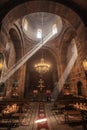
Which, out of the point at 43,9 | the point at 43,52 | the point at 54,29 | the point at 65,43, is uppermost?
the point at 54,29

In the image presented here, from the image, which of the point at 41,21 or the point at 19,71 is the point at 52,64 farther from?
the point at 41,21

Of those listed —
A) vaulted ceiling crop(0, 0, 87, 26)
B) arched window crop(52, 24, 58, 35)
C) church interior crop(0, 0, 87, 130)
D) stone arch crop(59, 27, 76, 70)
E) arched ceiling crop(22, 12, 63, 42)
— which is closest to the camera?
vaulted ceiling crop(0, 0, 87, 26)

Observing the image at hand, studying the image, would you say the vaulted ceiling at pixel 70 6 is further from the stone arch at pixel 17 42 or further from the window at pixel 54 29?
the window at pixel 54 29

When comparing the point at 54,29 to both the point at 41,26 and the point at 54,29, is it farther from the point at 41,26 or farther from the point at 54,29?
the point at 41,26

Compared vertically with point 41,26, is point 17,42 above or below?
below

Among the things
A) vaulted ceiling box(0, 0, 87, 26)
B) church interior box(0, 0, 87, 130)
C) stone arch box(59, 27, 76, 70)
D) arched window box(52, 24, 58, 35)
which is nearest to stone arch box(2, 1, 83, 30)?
church interior box(0, 0, 87, 130)

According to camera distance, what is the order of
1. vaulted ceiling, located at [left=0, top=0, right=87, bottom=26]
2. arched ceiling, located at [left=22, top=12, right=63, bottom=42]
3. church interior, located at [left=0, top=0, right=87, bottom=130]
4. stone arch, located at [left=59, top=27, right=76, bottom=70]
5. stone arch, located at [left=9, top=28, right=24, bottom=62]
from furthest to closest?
arched ceiling, located at [left=22, top=12, right=63, bottom=42]
stone arch, located at [left=59, top=27, right=76, bottom=70]
stone arch, located at [left=9, top=28, right=24, bottom=62]
church interior, located at [left=0, top=0, right=87, bottom=130]
vaulted ceiling, located at [left=0, top=0, right=87, bottom=26]

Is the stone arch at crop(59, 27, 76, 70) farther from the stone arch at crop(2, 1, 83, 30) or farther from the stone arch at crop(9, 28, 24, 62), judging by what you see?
the stone arch at crop(2, 1, 83, 30)

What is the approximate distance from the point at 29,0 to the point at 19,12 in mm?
1022

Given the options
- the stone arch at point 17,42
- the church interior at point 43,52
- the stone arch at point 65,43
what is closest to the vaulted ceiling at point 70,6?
the church interior at point 43,52

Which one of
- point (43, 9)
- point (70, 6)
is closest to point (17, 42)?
point (43, 9)

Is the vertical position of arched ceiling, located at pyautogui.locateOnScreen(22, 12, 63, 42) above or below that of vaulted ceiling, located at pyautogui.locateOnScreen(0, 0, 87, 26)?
above

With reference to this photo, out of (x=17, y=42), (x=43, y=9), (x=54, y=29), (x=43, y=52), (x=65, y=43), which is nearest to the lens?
(x=43, y=9)

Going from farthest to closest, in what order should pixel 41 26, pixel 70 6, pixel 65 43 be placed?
pixel 41 26
pixel 65 43
pixel 70 6
